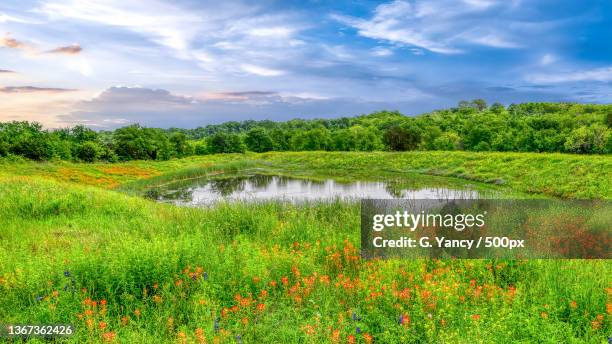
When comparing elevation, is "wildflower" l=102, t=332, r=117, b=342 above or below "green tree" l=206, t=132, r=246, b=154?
below

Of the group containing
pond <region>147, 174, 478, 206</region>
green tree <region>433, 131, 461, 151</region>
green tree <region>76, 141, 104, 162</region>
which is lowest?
pond <region>147, 174, 478, 206</region>

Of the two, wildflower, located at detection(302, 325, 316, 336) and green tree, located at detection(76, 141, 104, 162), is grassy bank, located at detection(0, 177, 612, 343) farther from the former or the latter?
green tree, located at detection(76, 141, 104, 162)

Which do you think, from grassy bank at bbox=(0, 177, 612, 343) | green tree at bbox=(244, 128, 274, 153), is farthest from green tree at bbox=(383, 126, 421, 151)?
grassy bank at bbox=(0, 177, 612, 343)

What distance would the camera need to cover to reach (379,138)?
268ft

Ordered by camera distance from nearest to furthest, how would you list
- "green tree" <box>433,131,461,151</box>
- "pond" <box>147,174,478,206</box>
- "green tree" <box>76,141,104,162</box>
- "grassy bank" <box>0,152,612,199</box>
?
"grassy bank" <box>0,152,612,199</box>
"pond" <box>147,174,478,206</box>
"green tree" <box>76,141,104,162</box>
"green tree" <box>433,131,461,151</box>

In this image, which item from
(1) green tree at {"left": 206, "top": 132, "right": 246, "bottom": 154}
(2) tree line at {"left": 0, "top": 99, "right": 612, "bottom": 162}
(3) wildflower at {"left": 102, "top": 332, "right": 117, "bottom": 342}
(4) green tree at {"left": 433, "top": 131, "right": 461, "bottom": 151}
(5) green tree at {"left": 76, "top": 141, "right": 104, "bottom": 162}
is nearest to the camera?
(3) wildflower at {"left": 102, "top": 332, "right": 117, "bottom": 342}

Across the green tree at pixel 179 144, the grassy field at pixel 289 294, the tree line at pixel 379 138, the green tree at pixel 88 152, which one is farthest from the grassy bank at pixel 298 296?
the green tree at pixel 179 144

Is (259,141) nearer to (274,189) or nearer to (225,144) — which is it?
(225,144)

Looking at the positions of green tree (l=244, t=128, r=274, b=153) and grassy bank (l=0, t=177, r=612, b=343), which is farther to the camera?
green tree (l=244, t=128, r=274, b=153)

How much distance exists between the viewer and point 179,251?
6.82m

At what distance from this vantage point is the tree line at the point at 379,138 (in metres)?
51.0

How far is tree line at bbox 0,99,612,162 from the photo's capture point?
51.0 meters

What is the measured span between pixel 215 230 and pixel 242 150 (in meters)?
83.4

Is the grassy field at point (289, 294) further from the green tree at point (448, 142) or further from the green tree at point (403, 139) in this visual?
the green tree at point (403, 139)
